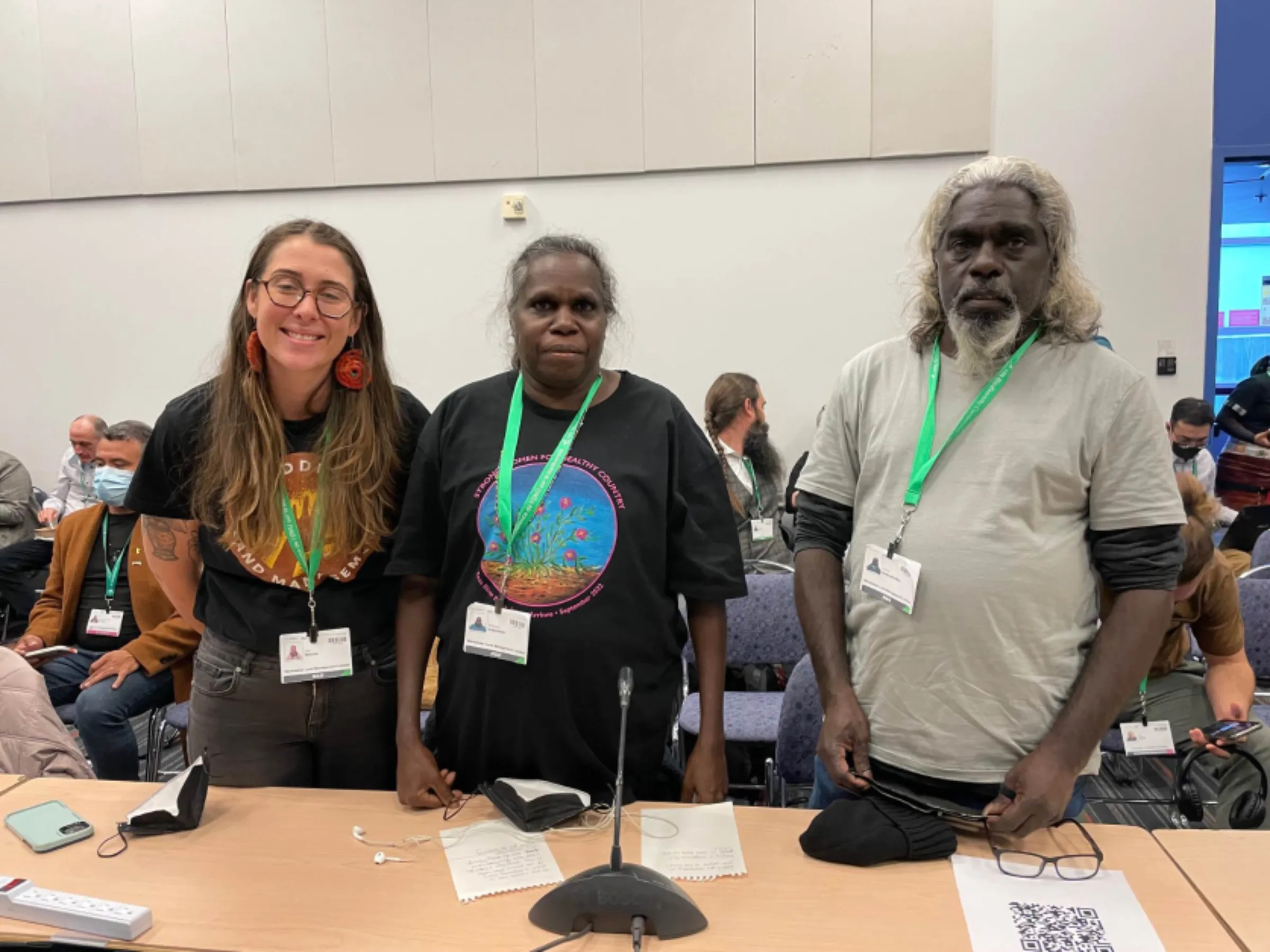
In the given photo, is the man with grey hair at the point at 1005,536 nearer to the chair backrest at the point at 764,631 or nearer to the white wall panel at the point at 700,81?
the chair backrest at the point at 764,631

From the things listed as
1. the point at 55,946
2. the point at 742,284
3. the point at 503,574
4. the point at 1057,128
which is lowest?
the point at 55,946

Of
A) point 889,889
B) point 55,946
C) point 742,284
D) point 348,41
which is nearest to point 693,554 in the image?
point 889,889

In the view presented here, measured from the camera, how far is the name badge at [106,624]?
3.19 m

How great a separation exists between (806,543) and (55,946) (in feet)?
4.29

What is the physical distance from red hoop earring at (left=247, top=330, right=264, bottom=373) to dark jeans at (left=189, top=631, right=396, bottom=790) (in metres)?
0.50

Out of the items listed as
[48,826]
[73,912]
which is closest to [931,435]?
[73,912]

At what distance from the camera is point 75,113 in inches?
231

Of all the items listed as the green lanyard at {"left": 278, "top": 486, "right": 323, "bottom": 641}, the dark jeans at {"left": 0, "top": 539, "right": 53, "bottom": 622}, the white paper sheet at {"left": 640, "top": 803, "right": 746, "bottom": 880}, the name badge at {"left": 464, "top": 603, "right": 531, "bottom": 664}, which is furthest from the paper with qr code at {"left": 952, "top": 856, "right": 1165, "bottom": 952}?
the dark jeans at {"left": 0, "top": 539, "right": 53, "bottom": 622}

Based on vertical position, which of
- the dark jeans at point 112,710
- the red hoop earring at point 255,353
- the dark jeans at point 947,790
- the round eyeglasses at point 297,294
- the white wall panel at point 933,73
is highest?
the white wall panel at point 933,73

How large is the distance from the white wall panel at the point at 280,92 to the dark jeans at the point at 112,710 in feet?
12.3

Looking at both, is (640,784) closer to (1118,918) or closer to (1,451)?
(1118,918)

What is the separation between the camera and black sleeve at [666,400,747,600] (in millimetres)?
1500

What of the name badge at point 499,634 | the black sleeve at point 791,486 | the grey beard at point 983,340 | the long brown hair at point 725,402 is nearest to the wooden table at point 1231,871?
the grey beard at point 983,340

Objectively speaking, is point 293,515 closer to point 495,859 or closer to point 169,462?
point 169,462
